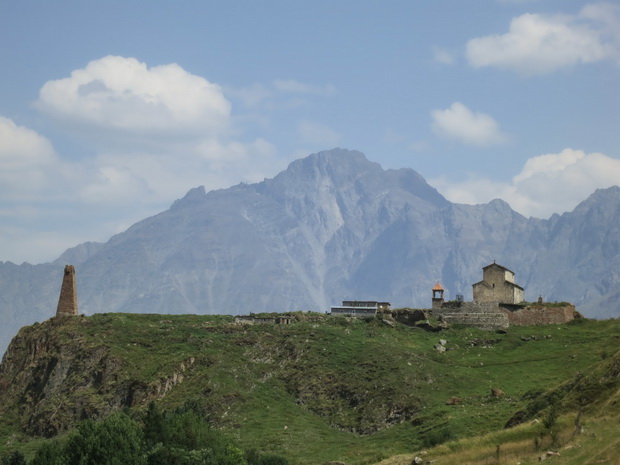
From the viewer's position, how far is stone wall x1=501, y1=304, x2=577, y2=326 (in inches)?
5310

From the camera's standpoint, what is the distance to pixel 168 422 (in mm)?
87875

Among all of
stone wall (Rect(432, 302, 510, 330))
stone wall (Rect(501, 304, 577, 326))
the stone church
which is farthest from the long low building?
stone wall (Rect(501, 304, 577, 326))

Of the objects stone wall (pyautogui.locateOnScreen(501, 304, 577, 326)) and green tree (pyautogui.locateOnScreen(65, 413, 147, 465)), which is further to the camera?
stone wall (pyautogui.locateOnScreen(501, 304, 577, 326))

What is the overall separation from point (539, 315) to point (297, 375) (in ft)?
122

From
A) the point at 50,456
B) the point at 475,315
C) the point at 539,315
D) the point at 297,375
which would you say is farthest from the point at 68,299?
the point at 539,315

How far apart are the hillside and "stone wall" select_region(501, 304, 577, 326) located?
2883 millimetres

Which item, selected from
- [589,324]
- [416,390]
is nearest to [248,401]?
[416,390]

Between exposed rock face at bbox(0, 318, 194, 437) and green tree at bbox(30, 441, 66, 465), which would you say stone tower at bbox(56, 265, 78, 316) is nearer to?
exposed rock face at bbox(0, 318, 194, 437)

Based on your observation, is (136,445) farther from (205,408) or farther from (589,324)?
A: (589,324)

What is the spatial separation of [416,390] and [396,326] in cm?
2755

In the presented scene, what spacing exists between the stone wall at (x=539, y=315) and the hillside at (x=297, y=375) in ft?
9.46

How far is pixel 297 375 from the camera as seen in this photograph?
11900 centimetres

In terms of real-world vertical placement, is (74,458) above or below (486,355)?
below

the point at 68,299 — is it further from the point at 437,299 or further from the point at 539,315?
the point at 539,315
